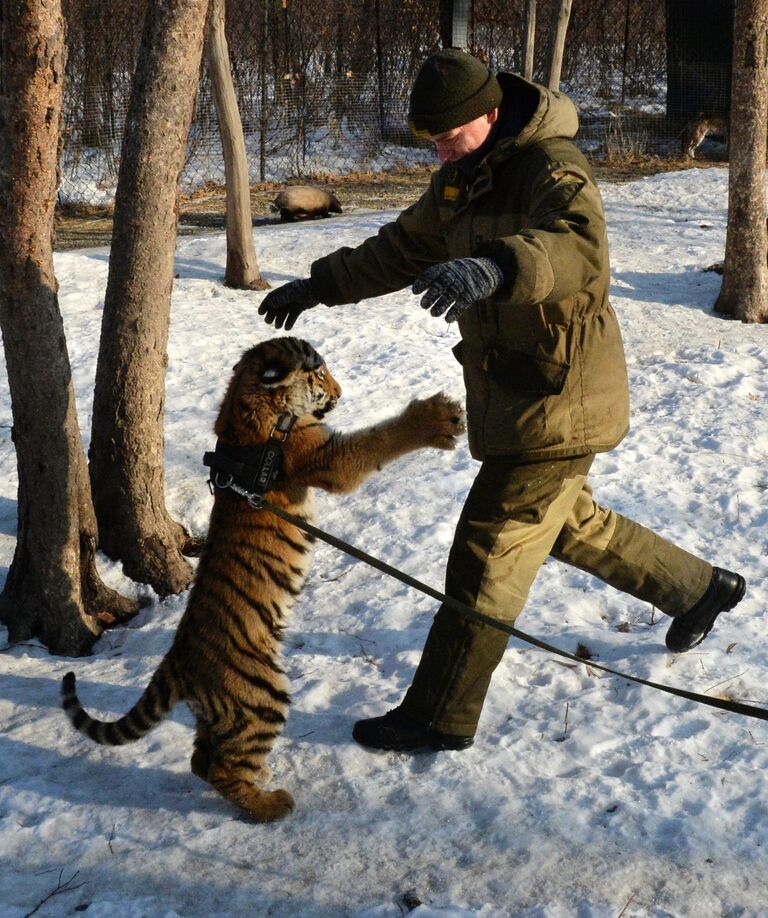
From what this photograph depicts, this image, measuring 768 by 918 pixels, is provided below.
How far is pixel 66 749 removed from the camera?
3.90 metres

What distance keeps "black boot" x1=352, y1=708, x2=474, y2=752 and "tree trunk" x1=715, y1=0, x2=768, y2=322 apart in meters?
6.09

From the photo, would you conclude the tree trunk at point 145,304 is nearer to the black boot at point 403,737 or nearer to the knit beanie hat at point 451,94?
the black boot at point 403,737

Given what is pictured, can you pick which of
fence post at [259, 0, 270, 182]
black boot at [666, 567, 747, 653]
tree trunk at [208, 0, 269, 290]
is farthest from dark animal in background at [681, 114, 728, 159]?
black boot at [666, 567, 747, 653]

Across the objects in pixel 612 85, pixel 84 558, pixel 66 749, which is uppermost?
pixel 612 85

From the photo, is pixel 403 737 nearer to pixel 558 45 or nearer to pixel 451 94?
pixel 451 94

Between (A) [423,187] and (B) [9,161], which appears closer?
(B) [9,161]

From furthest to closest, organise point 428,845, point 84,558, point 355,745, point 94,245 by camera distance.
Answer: point 94,245 < point 84,558 < point 355,745 < point 428,845

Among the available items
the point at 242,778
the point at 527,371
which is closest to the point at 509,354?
the point at 527,371

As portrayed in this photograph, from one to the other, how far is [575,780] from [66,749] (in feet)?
6.57

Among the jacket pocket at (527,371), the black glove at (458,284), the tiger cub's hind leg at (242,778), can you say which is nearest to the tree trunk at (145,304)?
the tiger cub's hind leg at (242,778)

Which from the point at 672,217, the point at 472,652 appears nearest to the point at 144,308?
the point at 472,652

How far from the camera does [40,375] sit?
4.39 meters

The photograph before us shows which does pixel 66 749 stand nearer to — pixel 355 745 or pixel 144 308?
pixel 355 745

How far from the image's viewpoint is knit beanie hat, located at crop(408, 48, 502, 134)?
10.4 feet
